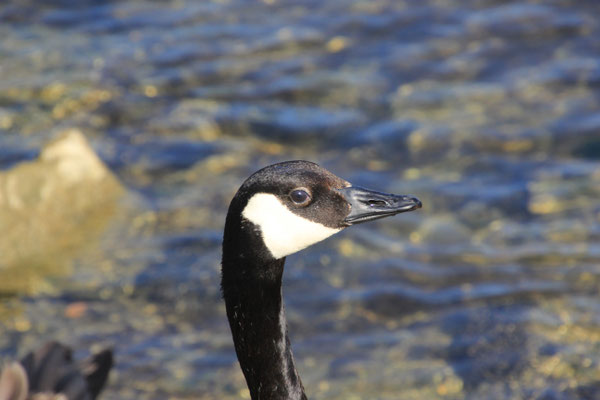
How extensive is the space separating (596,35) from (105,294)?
6.96m

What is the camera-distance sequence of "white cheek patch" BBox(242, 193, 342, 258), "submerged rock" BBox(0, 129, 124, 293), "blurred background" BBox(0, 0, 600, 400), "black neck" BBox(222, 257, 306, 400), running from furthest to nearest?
"submerged rock" BBox(0, 129, 124, 293) < "blurred background" BBox(0, 0, 600, 400) < "black neck" BBox(222, 257, 306, 400) < "white cheek patch" BBox(242, 193, 342, 258)

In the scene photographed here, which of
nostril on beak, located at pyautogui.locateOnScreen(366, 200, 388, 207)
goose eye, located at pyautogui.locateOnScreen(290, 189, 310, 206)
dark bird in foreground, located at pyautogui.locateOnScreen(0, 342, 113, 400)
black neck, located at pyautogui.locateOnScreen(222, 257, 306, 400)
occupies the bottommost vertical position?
dark bird in foreground, located at pyautogui.locateOnScreen(0, 342, 113, 400)

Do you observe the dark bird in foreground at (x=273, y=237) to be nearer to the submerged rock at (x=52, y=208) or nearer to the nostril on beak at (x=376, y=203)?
the nostril on beak at (x=376, y=203)

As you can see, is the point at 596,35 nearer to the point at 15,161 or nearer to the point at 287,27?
the point at 287,27

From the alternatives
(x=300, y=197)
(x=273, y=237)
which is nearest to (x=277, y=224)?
(x=273, y=237)

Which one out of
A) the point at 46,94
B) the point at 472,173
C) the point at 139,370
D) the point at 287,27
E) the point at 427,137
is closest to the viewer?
the point at 139,370

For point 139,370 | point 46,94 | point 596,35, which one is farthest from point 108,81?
point 596,35

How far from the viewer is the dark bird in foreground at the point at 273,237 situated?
4008mm

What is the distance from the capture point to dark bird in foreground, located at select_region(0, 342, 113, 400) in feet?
17.3

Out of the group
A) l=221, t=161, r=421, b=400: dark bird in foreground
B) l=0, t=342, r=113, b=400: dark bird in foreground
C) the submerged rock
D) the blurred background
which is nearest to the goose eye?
l=221, t=161, r=421, b=400: dark bird in foreground

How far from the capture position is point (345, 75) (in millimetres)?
11086

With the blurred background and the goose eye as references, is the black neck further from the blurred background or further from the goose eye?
the blurred background

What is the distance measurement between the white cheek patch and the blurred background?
2.79 metres

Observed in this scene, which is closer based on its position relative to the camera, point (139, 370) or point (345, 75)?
point (139, 370)
